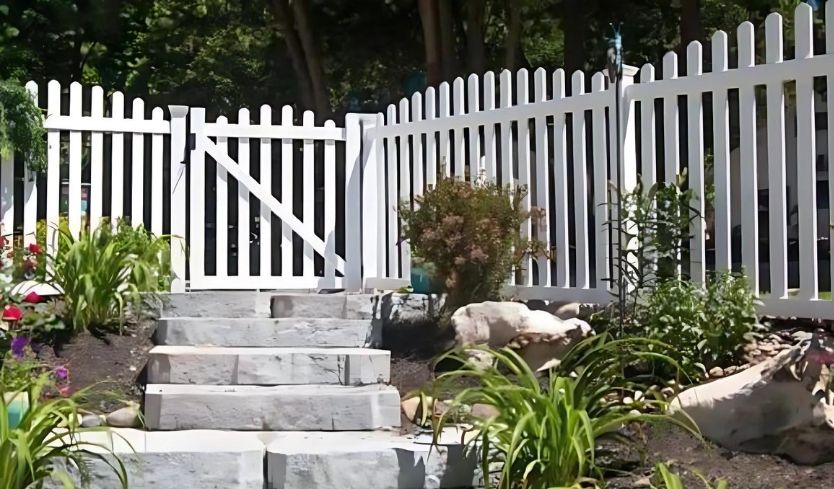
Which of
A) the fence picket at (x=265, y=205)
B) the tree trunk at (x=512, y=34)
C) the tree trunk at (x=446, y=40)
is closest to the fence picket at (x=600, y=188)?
the fence picket at (x=265, y=205)

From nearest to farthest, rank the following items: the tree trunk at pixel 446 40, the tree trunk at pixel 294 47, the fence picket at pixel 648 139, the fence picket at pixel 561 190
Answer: the fence picket at pixel 648 139
the fence picket at pixel 561 190
the tree trunk at pixel 446 40
the tree trunk at pixel 294 47

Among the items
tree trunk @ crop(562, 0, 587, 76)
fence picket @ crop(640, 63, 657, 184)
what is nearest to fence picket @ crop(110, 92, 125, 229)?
fence picket @ crop(640, 63, 657, 184)

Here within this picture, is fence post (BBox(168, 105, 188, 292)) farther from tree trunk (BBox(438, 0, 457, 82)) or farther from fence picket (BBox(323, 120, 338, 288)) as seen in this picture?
tree trunk (BBox(438, 0, 457, 82))

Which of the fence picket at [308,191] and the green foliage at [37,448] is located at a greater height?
the fence picket at [308,191]

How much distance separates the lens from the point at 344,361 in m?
5.42

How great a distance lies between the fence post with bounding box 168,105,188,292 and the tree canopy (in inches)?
90.3

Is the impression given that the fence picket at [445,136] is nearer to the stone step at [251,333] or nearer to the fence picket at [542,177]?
the fence picket at [542,177]

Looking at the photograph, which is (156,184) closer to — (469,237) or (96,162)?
(96,162)

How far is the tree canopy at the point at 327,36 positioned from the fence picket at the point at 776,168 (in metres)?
5.29

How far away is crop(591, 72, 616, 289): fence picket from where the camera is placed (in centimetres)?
591

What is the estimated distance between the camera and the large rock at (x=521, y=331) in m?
5.27

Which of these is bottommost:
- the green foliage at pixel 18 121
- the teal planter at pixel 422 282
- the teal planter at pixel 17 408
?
the teal planter at pixel 17 408

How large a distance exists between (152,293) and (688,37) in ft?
21.3

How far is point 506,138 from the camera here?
21.4ft
